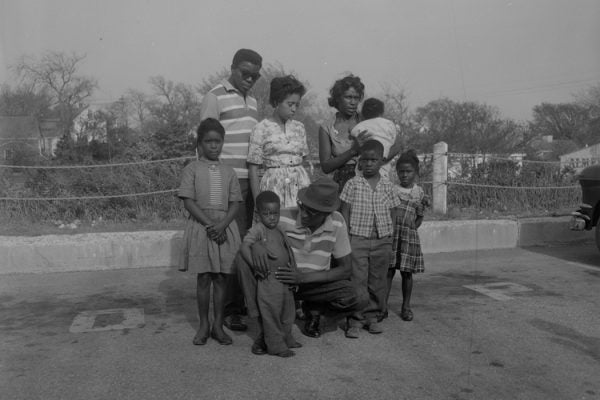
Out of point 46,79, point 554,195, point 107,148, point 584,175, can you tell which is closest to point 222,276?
point 584,175

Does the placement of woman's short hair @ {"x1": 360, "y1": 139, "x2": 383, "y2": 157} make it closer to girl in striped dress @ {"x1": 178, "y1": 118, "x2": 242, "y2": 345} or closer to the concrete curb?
girl in striped dress @ {"x1": 178, "y1": 118, "x2": 242, "y2": 345}

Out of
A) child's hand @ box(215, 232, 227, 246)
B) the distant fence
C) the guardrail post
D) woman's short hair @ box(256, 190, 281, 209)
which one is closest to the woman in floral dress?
woman's short hair @ box(256, 190, 281, 209)

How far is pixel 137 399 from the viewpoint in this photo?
316 centimetres

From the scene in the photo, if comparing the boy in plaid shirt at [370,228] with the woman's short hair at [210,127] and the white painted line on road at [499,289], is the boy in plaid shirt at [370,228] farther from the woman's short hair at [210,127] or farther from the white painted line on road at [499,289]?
the white painted line on road at [499,289]

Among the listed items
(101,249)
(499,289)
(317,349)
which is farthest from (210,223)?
(101,249)

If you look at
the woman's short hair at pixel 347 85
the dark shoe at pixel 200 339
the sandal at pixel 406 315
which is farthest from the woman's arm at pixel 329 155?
the dark shoe at pixel 200 339

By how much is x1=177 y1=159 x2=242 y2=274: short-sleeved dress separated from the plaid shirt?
80cm

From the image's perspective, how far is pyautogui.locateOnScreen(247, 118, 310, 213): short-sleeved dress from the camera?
4270mm

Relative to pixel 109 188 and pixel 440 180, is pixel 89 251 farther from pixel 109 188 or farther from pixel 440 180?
pixel 440 180

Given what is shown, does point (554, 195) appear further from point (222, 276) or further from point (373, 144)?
point (222, 276)

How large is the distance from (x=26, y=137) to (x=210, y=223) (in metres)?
15.1

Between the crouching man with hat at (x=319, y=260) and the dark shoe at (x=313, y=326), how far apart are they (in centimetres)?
11

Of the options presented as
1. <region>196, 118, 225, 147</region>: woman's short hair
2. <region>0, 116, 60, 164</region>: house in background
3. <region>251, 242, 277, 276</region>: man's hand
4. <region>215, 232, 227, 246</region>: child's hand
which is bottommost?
<region>251, 242, 277, 276</region>: man's hand

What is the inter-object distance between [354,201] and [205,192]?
1037 mm
